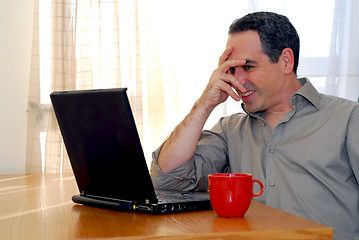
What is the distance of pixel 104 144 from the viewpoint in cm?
105

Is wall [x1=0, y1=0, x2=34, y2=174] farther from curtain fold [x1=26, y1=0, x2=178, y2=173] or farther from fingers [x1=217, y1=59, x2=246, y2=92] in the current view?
fingers [x1=217, y1=59, x2=246, y2=92]

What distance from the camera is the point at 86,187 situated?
1.17m

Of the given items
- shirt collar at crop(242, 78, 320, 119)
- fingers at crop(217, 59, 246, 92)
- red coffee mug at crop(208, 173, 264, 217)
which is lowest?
red coffee mug at crop(208, 173, 264, 217)

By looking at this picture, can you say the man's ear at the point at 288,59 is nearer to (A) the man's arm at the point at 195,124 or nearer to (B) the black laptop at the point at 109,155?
(A) the man's arm at the point at 195,124

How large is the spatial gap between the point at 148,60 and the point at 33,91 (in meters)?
0.70

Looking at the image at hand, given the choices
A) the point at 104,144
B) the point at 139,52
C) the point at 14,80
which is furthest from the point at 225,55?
the point at 14,80

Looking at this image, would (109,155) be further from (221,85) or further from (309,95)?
(309,95)

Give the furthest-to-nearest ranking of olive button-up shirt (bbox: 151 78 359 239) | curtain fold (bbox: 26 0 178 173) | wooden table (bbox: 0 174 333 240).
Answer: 1. curtain fold (bbox: 26 0 178 173)
2. olive button-up shirt (bbox: 151 78 359 239)
3. wooden table (bbox: 0 174 333 240)

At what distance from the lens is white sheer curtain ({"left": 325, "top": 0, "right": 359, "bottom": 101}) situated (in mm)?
3197

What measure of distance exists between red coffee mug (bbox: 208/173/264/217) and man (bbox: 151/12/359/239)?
497mm

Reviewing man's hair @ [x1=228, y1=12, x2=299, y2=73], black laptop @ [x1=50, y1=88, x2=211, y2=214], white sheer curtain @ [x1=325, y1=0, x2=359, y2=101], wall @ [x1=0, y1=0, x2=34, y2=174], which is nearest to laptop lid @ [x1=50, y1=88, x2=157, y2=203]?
black laptop @ [x1=50, y1=88, x2=211, y2=214]

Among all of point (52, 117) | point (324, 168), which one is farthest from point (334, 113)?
point (52, 117)

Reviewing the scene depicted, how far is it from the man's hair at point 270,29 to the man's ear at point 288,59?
17mm

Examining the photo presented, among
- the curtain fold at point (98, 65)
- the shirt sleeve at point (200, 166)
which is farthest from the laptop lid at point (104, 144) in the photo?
the curtain fold at point (98, 65)
